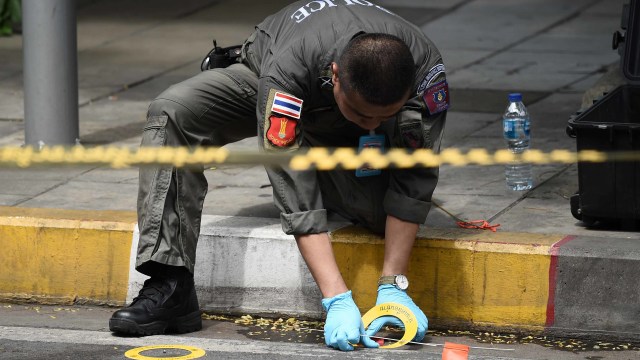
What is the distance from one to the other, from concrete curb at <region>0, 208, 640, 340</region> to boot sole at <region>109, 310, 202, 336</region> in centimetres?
24

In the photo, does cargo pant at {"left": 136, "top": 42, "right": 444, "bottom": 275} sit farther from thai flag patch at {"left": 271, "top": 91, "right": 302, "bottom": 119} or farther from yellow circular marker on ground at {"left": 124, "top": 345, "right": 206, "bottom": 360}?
yellow circular marker on ground at {"left": 124, "top": 345, "right": 206, "bottom": 360}

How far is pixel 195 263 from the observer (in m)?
5.03

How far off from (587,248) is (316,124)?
41.2 inches

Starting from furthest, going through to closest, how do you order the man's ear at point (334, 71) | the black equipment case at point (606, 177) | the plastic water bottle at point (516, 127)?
the plastic water bottle at point (516, 127), the black equipment case at point (606, 177), the man's ear at point (334, 71)

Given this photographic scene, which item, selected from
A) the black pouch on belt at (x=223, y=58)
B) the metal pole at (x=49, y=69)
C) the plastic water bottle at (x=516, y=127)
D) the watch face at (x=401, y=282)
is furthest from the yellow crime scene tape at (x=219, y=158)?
the metal pole at (x=49, y=69)

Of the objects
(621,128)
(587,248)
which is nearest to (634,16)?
(621,128)

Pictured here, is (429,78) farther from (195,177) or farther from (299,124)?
(195,177)

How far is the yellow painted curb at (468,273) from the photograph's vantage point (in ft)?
15.5

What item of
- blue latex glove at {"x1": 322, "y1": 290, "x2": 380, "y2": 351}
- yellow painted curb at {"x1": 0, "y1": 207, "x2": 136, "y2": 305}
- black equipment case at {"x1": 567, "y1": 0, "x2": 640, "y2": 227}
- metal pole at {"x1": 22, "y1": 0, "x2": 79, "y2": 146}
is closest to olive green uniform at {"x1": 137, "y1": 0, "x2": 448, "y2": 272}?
blue latex glove at {"x1": 322, "y1": 290, "x2": 380, "y2": 351}

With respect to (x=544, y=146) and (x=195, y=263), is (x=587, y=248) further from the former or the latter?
(x=544, y=146)

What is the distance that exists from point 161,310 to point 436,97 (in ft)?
3.96

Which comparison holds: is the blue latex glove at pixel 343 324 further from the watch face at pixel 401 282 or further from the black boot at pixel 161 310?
the black boot at pixel 161 310

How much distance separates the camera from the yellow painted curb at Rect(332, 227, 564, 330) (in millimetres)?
4715

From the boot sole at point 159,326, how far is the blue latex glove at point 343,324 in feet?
1.73
